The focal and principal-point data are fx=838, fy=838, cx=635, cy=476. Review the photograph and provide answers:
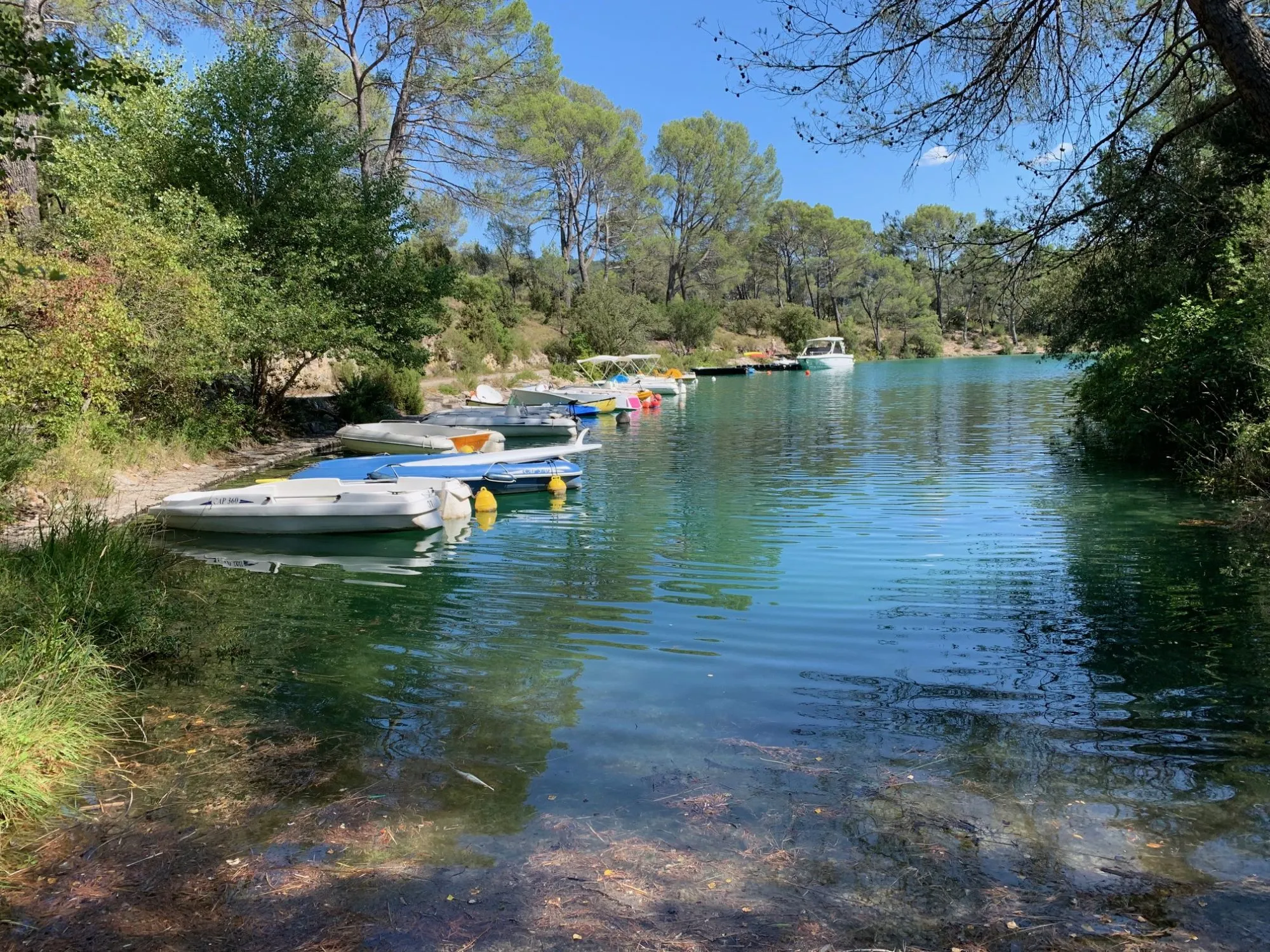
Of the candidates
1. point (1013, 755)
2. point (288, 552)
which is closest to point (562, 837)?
point (1013, 755)

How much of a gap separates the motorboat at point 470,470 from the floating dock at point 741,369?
3981cm

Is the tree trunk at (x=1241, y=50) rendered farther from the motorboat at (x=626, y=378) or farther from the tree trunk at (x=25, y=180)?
the motorboat at (x=626, y=378)

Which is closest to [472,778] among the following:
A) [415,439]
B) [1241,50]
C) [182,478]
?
[1241,50]

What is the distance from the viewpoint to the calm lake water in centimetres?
368

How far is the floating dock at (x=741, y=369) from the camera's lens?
2158 inches

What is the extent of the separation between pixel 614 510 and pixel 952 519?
15.4ft

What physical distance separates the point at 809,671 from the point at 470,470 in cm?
919

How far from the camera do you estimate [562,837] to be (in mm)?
3500

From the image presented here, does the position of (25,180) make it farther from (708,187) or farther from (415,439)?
(708,187)

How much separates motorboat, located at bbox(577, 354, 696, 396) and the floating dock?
11975 millimetres

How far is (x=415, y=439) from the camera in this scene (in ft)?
56.5

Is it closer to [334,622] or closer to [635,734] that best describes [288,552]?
[334,622]

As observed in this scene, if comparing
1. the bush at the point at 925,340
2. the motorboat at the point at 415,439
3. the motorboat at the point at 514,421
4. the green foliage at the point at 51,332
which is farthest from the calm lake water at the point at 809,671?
the bush at the point at 925,340

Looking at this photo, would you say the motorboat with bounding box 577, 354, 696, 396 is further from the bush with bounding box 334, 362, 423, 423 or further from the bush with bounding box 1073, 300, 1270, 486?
the bush with bounding box 1073, 300, 1270, 486
